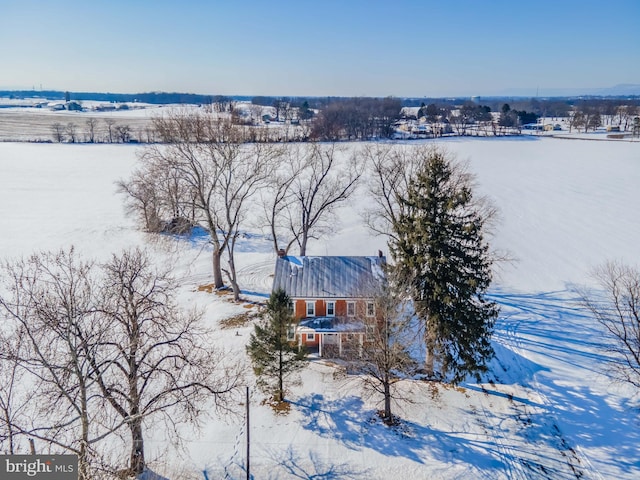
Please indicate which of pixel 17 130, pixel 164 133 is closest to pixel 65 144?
pixel 17 130

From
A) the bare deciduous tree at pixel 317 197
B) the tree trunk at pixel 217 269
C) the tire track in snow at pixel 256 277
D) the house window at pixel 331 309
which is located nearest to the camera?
the house window at pixel 331 309

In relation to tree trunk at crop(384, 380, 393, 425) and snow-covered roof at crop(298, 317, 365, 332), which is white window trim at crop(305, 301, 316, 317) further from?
tree trunk at crop(384, 380, 393, 425)

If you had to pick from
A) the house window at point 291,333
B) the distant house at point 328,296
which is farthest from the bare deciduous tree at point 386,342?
the house window at point 291,333

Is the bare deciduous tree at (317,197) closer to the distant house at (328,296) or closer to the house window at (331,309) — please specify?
the distant house at (328,296)

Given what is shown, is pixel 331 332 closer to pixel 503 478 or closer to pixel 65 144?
pixel 503 478

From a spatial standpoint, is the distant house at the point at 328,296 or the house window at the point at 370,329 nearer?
the house window at the point at 370,329

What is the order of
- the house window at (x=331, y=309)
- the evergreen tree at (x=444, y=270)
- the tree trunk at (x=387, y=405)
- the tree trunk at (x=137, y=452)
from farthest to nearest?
the house window at (x=331, y=309) → the evergreen tree at (x=444, y=270) → the tree trunk at (x=387, y=405) → the tree trunk at (x=137, y=452)

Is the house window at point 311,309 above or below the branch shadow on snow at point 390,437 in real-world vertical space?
above
